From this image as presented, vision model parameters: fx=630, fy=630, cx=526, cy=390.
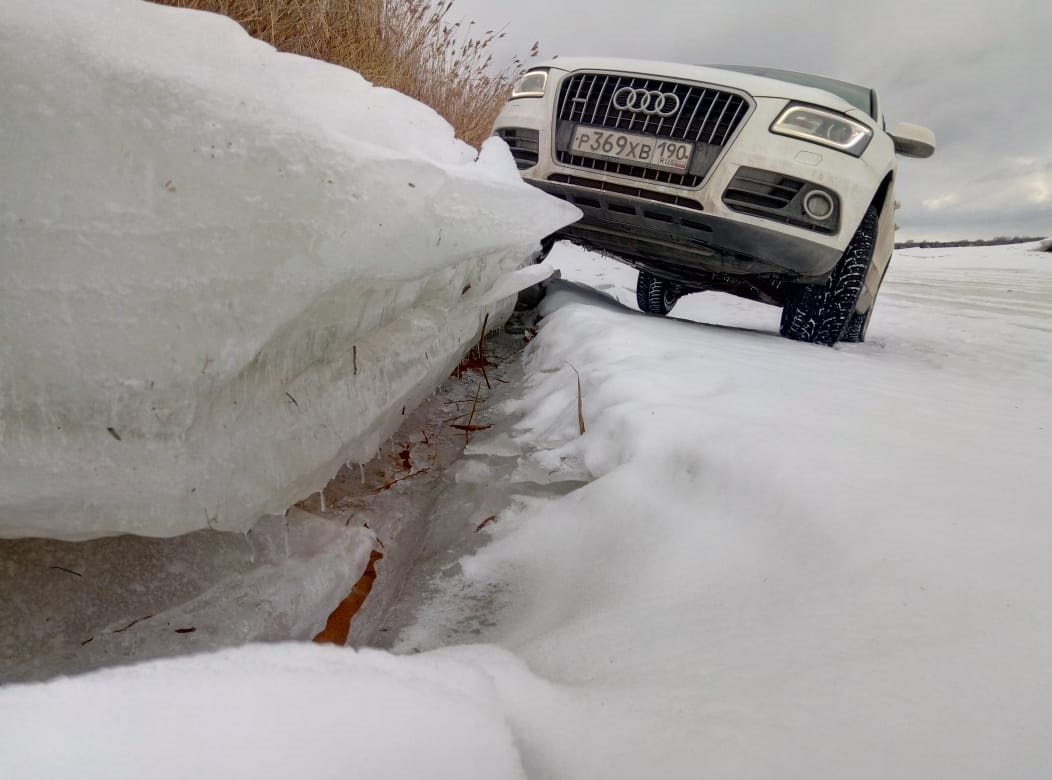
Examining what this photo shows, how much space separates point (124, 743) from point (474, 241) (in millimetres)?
952

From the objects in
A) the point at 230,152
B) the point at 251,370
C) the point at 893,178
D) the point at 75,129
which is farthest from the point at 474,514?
the point at 893,178

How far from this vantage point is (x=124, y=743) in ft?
1.32

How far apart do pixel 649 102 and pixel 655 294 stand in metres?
2.06

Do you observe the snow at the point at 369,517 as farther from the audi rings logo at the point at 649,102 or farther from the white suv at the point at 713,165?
the audi rings logo at the point at 649,102

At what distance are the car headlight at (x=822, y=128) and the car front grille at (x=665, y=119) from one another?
0.17m

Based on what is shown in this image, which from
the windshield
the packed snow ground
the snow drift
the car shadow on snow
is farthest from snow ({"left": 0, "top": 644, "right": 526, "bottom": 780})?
the windshield

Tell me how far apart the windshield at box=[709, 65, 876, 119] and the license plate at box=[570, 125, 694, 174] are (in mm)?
944

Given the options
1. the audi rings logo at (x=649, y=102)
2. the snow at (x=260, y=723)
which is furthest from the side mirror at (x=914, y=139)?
the snow at (x=260, y=723)

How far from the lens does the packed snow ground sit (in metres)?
0.45

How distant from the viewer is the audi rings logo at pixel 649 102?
250 cm

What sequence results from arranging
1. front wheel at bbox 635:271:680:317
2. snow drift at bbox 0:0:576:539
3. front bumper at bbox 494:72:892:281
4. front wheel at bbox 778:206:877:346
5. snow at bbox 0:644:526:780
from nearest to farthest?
1. snow at bbox 0:644:526:780
2. snow drift at bbox 0:0:576:539
3. front bumper at bbox 494:72:892:281
4. front wheel at bbox 778:206:877:346
5. front wheel at bbox 635:271:680:317

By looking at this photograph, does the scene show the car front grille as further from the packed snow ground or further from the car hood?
the packed snow ground

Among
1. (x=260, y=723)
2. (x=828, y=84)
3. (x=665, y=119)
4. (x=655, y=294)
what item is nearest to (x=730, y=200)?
(x=665, y=119)

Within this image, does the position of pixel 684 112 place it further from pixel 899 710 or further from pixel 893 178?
pixel 899 710
